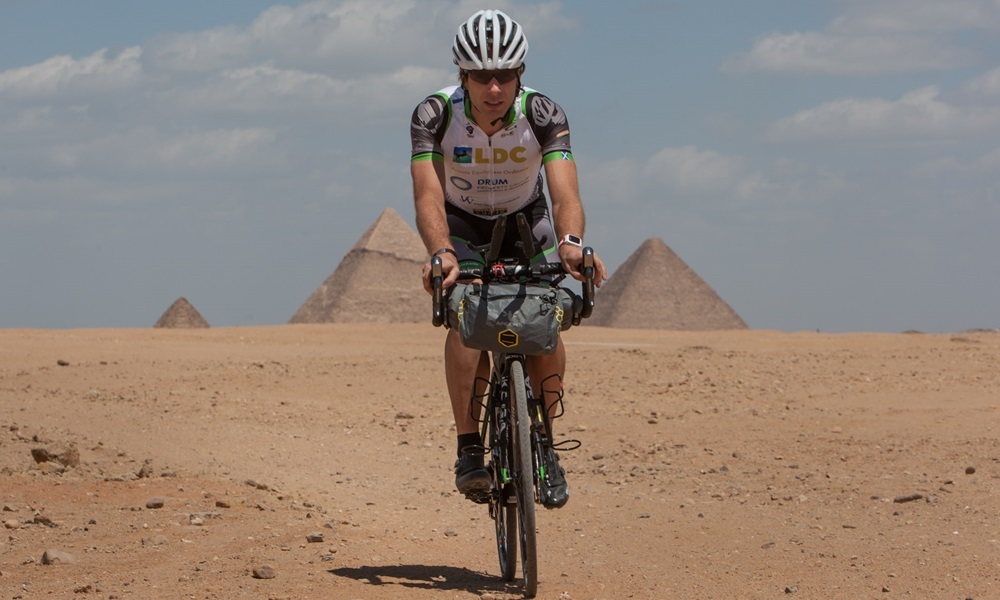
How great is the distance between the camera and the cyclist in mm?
5434

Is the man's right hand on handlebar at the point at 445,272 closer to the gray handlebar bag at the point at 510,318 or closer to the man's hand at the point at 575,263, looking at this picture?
the gray handlebar bag at the point at 510,318

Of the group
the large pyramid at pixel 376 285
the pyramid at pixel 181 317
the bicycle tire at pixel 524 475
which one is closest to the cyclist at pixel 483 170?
the bicycle tire at pixel 524 475

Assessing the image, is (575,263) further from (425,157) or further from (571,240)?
(425,157)

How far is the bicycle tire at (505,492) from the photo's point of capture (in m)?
5.36

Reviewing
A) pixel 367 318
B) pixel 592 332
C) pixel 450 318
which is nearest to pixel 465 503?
pixel 450 318

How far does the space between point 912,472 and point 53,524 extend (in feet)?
17.4

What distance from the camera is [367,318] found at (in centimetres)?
5797

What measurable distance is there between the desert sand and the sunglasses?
82.9 inches

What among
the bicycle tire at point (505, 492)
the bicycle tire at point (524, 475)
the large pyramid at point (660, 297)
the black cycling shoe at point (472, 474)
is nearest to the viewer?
the bicycle tire at point (524, 475)

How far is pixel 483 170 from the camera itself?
5.73 m

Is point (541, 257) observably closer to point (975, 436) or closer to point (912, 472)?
point (912, 472)

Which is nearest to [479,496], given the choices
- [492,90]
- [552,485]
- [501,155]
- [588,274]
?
[552,485]

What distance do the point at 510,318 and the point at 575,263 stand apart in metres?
0.36

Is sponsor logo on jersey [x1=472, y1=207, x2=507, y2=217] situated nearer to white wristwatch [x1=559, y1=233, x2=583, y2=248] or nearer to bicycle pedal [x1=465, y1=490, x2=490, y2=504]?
white wristwatch [x1=559, y1=233, x2=583, y2=248]
